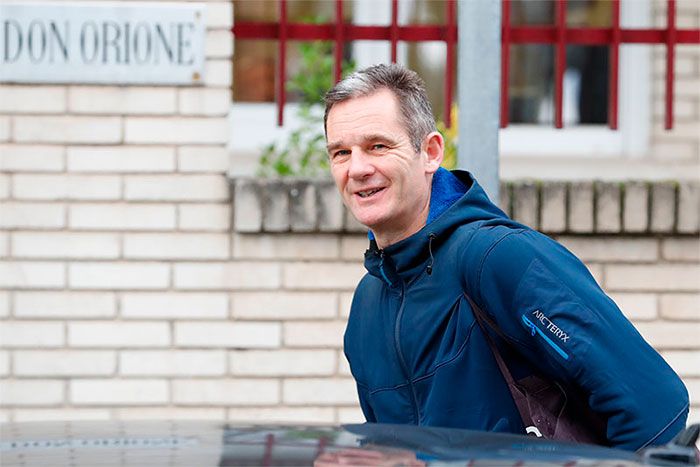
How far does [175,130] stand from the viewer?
5059mm

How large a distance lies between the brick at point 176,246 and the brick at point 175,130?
0.35 meters

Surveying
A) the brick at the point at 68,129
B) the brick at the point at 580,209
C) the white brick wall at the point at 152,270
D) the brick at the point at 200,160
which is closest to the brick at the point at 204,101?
the white brick wall at the point at 152,270

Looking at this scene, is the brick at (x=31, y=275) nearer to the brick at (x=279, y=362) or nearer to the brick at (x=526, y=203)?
the brick at (x=279, y=362)

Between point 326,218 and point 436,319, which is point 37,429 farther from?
point 326,218

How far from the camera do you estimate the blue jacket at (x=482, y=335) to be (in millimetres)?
2428

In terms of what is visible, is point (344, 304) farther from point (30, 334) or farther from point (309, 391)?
point (30, 334)

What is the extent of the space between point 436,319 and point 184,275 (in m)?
2.56

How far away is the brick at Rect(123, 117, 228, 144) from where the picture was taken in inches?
199

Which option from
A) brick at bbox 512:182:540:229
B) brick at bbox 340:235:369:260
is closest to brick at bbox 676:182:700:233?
brick at bbox 512:182:540:229

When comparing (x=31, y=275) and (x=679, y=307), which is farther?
(x=679, y=307)

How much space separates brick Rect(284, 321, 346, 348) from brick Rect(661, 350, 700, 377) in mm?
1268

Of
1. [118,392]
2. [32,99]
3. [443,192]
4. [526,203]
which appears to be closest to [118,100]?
[32,99]

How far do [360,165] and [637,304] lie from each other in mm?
2689

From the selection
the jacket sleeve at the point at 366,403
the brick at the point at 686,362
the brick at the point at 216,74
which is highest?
the brick at the point at 216,74
